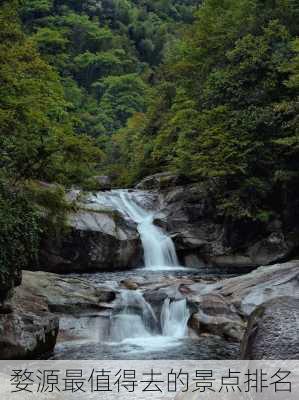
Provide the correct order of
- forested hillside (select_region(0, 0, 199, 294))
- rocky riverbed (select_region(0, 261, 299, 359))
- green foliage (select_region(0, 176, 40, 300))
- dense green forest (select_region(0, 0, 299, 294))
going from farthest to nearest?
dense green forest (select_region(0, 0, 299, 294))
forested hillside (select_region(0, 0, 199, 294))
rocky riverbed (select_region(0, 261, 299, 359))
green foliage (select_region(0, 176, 40, 300))

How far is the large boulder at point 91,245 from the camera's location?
1770 cm

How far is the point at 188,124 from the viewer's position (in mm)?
22250

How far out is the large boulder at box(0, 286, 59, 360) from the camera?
9.23 meters

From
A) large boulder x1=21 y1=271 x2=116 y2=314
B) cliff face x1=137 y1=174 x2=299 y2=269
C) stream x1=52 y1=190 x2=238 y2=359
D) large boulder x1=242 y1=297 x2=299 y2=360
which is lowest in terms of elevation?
large boulder x1=242 y1=297 x2=299 y2=360

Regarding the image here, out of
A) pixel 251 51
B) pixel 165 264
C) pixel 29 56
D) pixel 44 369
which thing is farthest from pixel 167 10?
pixel 44 369

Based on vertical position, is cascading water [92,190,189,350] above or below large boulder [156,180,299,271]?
below

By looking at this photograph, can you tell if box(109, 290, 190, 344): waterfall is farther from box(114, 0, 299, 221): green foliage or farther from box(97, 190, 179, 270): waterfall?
box(114, 0, 299, 221): green foliage

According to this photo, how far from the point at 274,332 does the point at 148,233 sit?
14055 mm

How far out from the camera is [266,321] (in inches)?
263

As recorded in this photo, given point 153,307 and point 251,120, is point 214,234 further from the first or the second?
point 153,307

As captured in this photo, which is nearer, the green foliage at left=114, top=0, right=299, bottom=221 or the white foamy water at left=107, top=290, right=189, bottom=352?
the white foamy water at left=107, top=290, right=189, bottom=352

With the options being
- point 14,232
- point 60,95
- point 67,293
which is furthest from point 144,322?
point 60,95

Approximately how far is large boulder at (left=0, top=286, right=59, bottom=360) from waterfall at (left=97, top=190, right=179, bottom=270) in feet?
29.5

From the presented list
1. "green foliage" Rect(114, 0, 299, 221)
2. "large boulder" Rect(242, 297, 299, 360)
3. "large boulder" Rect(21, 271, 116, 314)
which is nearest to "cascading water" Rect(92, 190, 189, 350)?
"large boulder" Rect(21, 271, 116, 314)
